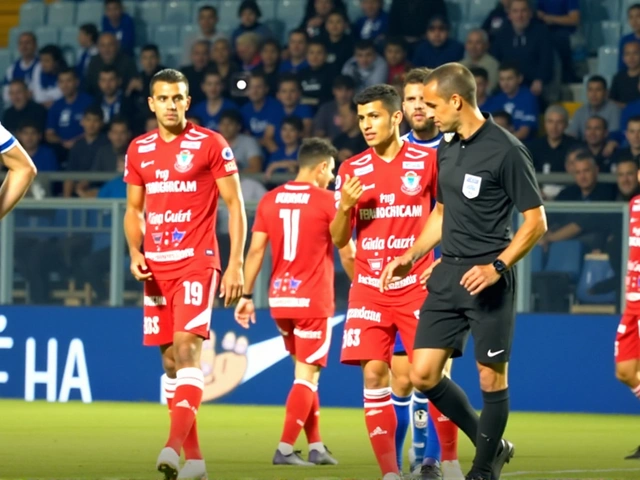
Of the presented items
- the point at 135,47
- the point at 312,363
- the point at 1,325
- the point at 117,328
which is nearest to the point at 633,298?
the point at 312,363

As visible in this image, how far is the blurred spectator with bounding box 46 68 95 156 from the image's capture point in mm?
18047

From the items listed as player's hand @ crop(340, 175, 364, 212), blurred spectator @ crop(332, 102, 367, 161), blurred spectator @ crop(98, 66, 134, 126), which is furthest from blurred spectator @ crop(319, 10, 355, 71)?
player's hand @ crop(340, 175, 364, 212)

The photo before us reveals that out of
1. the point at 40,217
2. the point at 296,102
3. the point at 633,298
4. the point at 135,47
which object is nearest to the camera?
the point at 633,298

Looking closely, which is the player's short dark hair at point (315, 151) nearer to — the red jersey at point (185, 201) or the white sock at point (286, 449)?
the red jersey at point (185, 201)

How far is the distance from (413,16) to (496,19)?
98cm

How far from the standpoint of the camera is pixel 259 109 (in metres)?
17.1

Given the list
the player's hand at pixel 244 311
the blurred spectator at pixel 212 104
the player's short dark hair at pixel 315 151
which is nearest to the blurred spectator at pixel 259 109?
the blurred spectator at pixel 212 104

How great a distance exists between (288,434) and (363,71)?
27.0 ft

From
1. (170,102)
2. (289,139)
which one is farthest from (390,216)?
(289,139)

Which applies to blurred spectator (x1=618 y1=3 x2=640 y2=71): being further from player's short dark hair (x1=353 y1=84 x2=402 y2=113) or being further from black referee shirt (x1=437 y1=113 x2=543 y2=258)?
black referee shirt (x1=437 y1=113 x2=543 y2=258)

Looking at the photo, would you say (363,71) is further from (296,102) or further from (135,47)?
(135,47)

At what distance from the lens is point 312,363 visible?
388 inches

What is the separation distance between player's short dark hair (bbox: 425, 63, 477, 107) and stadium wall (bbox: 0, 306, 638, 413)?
656 centimetres

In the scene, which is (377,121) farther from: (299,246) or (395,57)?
(395,57)
